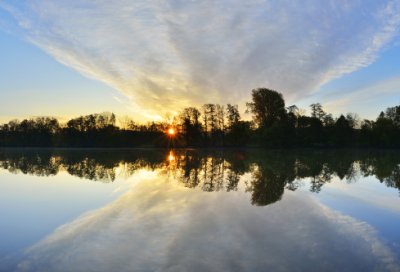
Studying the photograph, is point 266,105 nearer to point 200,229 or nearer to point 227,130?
point 227,130

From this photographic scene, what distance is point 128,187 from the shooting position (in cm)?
1093

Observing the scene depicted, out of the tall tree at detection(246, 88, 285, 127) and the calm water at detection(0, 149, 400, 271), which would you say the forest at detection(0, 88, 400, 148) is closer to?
the tall tree at detection(246, 88, 285, 127)

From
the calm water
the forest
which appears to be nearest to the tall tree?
the forest

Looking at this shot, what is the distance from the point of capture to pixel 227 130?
67.8 metres

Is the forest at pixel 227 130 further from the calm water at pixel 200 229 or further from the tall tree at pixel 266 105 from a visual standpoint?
the calm water at pixel 200 229

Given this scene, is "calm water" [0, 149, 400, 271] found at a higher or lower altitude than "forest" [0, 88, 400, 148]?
lower

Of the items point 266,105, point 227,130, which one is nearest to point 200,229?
point 266,105

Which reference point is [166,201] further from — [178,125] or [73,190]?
[178,125]

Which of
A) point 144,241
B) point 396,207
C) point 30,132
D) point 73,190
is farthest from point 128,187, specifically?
point 30,132

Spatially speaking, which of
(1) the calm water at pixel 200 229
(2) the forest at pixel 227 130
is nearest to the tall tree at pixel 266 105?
(2) the forest at pixel 227 130

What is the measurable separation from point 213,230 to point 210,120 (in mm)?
64204

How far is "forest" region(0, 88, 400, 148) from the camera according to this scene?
57594mm

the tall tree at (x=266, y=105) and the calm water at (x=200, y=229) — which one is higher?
the tall tree at (x=266, y=105)

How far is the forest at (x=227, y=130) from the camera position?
5759 centimetres
